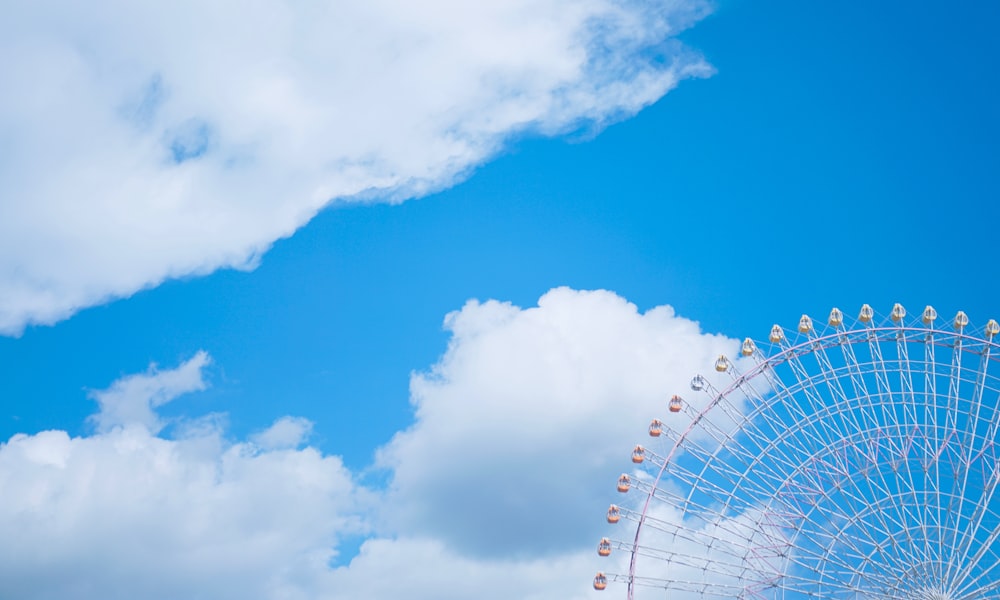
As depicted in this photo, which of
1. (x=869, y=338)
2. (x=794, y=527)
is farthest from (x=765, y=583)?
(x=869, y=338)

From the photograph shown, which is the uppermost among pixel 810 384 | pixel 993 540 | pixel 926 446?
pixel 810 384

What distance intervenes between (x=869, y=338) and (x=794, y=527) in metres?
15.3

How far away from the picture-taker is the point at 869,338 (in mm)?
92062

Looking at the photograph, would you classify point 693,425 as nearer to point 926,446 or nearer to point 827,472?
point 827,472

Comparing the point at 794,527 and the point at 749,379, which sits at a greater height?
the point at 749,379

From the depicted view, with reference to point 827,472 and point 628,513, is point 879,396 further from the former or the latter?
point 628,513

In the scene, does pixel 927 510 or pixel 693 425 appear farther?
pixel 693 425

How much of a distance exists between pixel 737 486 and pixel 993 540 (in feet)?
59.1

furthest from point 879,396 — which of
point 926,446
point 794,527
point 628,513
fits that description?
point 628,513

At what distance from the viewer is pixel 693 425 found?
95625 millimetres

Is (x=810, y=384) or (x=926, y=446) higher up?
(x=810, y=384)

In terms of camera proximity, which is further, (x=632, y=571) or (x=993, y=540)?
(x=632, y=571)

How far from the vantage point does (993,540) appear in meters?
85.6

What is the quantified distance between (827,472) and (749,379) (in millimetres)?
9369
